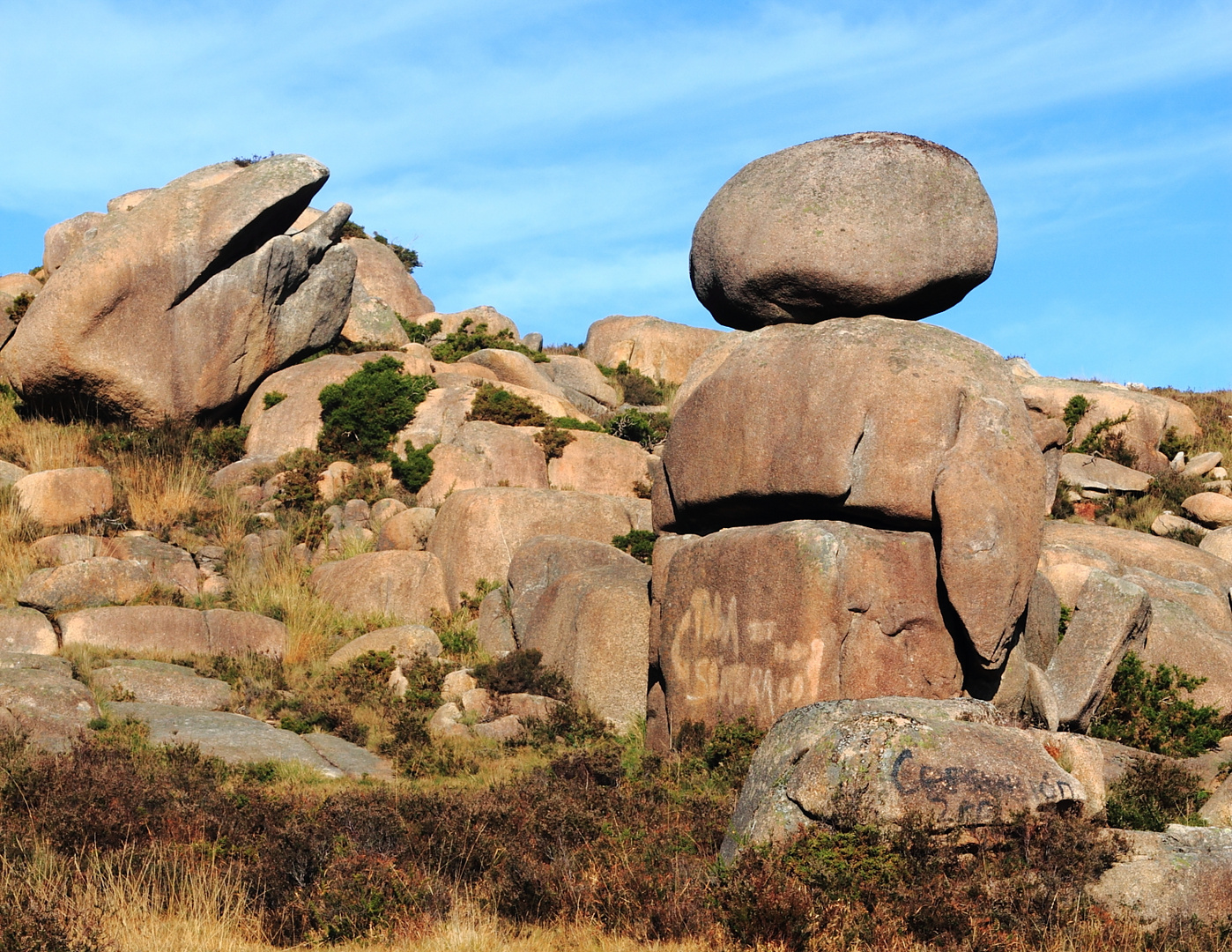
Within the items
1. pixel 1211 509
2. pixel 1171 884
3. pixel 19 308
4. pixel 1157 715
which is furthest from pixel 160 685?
pixel 1211 509

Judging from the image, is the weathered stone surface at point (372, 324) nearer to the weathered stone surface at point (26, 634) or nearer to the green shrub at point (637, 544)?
the green shrub at point (637, 544)

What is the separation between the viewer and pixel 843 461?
11430 millimetres

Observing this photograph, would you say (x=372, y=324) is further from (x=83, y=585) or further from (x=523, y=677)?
(x=523, y=677)

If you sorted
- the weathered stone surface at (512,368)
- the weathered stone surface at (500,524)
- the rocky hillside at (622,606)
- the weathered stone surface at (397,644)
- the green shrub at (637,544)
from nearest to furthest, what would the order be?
the rocky hillside at (622,606), the weathered stone surface at (397,644), the weathered stone surface at (500,524), the green shrub at (637,544), the weathered stone surface at (512,368)

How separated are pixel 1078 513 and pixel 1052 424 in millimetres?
11785

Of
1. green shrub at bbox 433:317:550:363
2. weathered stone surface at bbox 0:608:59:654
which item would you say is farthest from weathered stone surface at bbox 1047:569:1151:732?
green shrub at bbox 433:317:550:363

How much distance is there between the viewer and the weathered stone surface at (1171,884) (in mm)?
6625

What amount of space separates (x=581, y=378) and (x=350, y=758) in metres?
19.4

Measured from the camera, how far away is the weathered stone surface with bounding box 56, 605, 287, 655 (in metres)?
15.7

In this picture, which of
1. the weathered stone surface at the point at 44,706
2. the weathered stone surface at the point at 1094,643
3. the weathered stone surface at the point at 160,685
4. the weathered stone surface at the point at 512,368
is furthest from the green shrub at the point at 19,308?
the weathered stone surface at the point at 1094,643

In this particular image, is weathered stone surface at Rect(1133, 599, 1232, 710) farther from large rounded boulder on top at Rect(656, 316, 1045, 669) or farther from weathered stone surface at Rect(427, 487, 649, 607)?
weathered stone surface at Rect(427, 487, 649, 607)

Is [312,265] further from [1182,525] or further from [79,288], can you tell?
[1182,525]

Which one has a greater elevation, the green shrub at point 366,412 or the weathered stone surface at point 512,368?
the weathered stone surface at point 512,368

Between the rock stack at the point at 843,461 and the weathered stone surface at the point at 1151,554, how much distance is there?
628 cm
